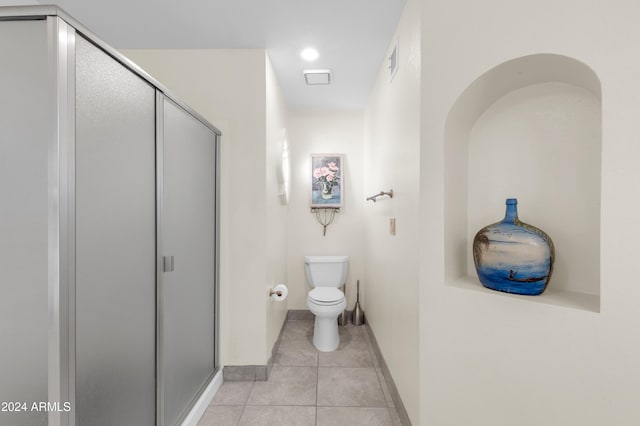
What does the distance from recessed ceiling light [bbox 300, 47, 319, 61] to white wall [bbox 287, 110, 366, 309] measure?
1.07 metres

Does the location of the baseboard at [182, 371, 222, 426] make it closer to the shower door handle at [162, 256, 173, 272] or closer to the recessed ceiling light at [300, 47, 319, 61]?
the shower door handle at [162, 256, 173, 272]

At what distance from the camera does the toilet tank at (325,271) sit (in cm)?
304

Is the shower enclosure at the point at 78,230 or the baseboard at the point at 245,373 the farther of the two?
the baseboard at the point at 245,373

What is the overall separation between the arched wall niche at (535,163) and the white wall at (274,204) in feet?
4.27

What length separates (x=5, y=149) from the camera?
0.82 metres

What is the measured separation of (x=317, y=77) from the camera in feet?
8.15

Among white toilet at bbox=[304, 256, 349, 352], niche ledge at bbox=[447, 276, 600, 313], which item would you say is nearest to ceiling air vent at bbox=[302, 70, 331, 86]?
white toilet at bbox=[304, 256, 349, 352]

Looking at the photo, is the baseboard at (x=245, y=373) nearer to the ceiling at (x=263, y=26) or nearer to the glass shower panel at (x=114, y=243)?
the glass shower panel at (x=114, y=243)

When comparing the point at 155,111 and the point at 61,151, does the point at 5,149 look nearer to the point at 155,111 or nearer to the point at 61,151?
the point at 61,151

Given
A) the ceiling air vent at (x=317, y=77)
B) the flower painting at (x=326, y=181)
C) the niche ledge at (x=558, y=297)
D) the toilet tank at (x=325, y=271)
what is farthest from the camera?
the flower painting at (x=326, y=181)

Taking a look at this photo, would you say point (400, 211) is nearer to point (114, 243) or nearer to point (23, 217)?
point (114, 243)

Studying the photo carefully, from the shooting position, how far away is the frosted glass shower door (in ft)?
4.58

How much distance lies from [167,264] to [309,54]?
174 cm

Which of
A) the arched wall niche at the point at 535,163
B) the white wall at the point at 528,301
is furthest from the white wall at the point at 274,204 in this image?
the arched wall niche at the point at 535,163
